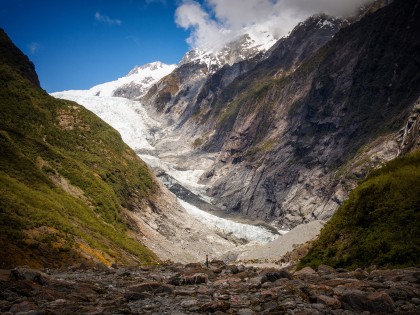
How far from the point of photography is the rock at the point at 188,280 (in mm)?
18500

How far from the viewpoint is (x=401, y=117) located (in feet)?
447

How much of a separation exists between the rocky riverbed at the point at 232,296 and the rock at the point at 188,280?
1.72 feet

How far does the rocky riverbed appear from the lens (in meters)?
11.4

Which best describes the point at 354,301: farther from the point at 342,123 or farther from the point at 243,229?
the point at 342,123

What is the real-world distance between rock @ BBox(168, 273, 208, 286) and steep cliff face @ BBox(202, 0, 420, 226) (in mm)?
118515

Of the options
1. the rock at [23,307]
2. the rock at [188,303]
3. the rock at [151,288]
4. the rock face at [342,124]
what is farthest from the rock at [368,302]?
the rock face at [342,124]

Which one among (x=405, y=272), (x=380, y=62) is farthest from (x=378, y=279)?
(x=380, y=62)

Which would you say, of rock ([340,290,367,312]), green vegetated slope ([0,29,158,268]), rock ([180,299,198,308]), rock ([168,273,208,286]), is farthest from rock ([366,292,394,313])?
green vegetated slope ([0,29,158,268])

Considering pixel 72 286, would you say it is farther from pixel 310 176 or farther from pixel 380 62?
pixel 380 62

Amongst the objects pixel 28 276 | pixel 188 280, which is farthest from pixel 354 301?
pixel 28 276

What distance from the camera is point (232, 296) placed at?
14.5 meters

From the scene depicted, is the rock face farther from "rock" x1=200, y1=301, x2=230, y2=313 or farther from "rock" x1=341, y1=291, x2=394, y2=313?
"rock" x1=200, y1=301, x2=230, y2=313

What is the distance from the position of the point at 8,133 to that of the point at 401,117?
127 metres

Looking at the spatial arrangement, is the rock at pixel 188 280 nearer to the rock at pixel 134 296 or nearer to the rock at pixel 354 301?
the rock at pixel 134 296
